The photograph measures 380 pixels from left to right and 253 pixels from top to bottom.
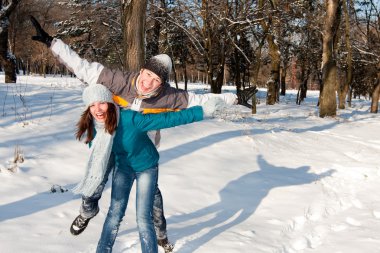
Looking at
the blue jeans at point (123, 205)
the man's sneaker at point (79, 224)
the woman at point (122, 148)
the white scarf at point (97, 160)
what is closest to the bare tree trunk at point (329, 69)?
the woman at point (122, 148)

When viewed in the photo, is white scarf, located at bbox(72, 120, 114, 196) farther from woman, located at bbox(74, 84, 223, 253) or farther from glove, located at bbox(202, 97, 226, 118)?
glove, located at bbox(202, 97, 226, 118)

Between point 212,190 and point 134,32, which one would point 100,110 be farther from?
point 134,32

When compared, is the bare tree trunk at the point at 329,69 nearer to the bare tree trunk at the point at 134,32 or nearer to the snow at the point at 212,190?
the snow at the point at 212,190

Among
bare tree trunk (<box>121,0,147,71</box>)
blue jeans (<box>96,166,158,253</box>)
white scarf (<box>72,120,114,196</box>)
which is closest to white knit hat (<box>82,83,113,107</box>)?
white scarf (<box>72,120,114,196</box>)

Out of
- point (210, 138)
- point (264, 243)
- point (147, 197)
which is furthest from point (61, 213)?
point (210, 138)

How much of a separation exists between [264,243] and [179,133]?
158 inches

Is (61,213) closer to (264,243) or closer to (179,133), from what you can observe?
(264,243)

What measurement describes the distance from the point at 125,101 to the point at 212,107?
0.89 meters

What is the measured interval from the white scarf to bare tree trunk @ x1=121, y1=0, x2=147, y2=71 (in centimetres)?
466

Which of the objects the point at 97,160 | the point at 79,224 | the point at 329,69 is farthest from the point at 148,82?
the point at 329,69

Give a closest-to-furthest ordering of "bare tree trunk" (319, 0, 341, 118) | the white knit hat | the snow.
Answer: the white knit hat → the snow → "bare tree trunk" (319, 0, 341, 118)

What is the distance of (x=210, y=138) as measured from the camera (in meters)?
7.90

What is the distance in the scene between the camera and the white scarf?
288 centimetres

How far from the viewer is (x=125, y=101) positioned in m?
3.39
